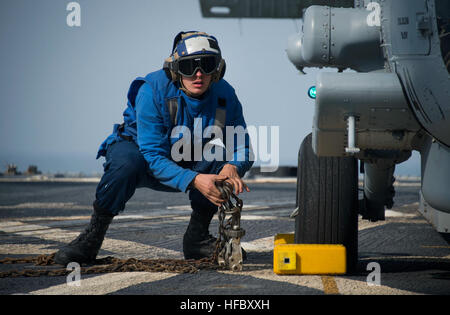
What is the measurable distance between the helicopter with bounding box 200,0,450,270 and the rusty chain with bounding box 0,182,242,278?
1.79 ft

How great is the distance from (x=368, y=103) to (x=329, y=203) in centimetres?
101

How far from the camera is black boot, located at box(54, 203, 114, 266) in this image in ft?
12.9

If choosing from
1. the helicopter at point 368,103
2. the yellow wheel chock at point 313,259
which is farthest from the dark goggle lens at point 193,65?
the yellow wheel chock at point 313,259

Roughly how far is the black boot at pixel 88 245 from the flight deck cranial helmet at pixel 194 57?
1.03 meters

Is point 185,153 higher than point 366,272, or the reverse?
point 185,153

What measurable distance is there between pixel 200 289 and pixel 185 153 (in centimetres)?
120

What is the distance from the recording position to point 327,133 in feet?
10.8

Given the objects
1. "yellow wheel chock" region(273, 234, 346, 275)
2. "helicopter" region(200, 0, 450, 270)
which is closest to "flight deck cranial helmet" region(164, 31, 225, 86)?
"helicopter" region(200, 0, 450, 270)

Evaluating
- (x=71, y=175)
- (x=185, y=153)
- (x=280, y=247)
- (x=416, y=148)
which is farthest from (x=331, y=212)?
(x=71, y=175)

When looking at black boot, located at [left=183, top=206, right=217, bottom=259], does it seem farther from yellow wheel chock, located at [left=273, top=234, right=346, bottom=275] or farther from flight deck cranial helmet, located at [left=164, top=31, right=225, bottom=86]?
flight deck cranial helmet, located at [left=164, top=31, right=225, bottom=86]

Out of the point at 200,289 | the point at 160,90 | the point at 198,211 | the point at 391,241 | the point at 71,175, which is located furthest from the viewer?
the point at 71,175

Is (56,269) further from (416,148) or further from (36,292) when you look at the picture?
(416,148)

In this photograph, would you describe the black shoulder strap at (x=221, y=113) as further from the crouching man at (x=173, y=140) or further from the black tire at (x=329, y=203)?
the black tire at (x=329, y=203)

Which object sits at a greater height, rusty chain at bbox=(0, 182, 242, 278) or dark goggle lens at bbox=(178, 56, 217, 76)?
dark goggle lens at bbox=(178, 56, 217, 76)
